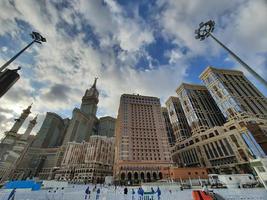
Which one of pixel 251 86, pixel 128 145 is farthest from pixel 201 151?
pixel 251 86

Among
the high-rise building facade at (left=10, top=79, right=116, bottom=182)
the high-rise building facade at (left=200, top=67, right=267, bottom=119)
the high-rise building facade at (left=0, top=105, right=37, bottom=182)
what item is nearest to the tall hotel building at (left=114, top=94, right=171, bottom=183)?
the high-rise building facade at (left=10, top=79, right=116, bottom=182)

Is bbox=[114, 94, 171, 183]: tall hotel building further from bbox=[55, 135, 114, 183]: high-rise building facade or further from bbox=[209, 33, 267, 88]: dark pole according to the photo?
bbox=[209, 33, 267, 88]: dark pole

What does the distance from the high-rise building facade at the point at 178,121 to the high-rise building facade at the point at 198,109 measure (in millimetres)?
11845

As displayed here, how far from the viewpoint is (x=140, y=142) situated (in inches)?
3804

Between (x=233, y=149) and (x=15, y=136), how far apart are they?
15155 cm

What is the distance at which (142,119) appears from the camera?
110m

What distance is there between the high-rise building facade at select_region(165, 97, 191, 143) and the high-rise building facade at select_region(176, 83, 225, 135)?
38.9 ft

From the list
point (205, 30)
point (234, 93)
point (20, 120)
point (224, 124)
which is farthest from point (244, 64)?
point (20, 120)

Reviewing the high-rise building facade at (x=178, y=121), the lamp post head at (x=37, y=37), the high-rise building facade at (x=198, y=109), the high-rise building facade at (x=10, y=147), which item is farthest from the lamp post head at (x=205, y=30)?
the high-rise building facade at (x=10, y=147)

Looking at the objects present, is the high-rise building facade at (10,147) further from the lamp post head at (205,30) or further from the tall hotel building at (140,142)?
the lamp post head at (205,30)

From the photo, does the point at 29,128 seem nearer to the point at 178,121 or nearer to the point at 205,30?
the point at 178,121

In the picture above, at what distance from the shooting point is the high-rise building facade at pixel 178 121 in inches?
4157

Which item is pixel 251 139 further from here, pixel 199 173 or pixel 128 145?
pixel 128 145

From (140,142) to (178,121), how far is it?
3848 cm
